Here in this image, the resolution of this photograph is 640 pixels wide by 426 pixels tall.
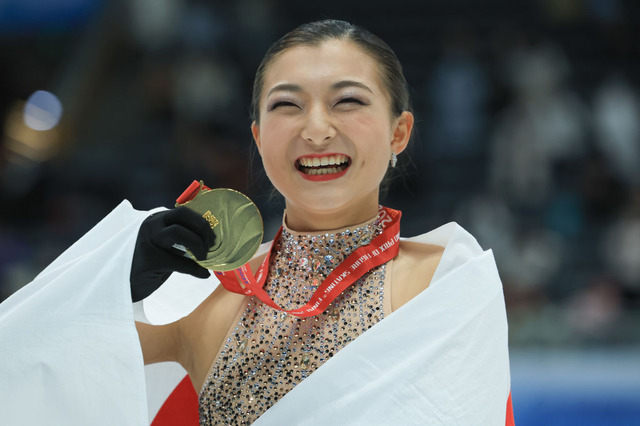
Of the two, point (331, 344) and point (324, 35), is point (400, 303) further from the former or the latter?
point (324, 35)

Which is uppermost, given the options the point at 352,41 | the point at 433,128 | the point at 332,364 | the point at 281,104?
the point at 433,128

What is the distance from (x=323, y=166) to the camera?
6.18 feet

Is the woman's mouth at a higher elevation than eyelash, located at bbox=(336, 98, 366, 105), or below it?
below

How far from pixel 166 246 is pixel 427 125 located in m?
5.33

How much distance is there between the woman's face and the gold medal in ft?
0.48

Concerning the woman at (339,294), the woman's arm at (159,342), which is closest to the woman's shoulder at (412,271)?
the woman at (339,294)

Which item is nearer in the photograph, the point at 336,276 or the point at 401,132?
the point at 336,276

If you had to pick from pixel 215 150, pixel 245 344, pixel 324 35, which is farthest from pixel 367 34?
pixel 215 150

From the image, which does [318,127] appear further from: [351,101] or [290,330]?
[290,330]

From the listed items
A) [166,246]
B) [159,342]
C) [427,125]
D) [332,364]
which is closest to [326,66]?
[166,246]

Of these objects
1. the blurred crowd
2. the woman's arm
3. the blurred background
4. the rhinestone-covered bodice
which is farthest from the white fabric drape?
the blurred crowd

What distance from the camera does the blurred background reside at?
540cm

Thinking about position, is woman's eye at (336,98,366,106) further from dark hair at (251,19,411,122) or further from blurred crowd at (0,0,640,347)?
blurred crowd at (0,0,640,347)

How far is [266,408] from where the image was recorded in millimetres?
1835
